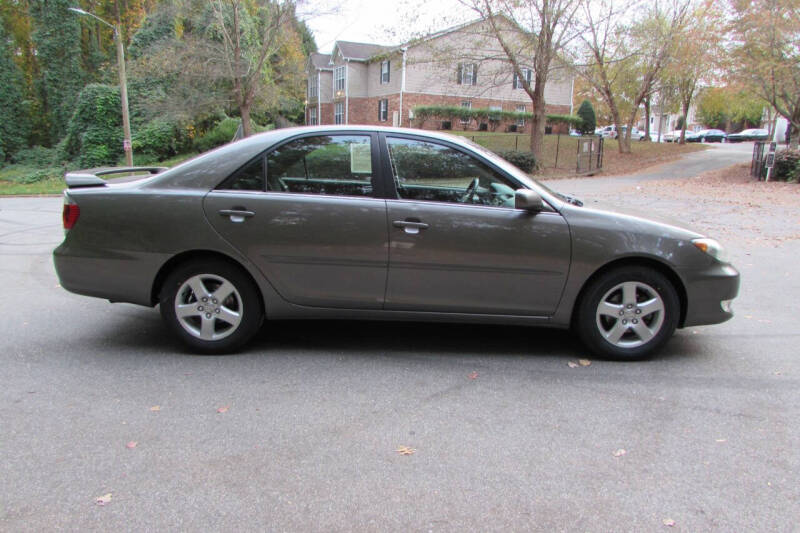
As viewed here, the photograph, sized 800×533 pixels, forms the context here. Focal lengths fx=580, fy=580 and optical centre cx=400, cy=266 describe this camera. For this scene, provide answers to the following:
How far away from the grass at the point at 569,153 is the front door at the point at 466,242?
2093cm

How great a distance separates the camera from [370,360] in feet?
14.2

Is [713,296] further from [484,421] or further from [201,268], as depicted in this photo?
[201,268]

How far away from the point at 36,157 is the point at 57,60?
6.65 m

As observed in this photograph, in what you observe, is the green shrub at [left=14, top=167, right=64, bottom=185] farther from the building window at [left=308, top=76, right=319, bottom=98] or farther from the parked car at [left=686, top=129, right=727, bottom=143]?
the parked car at [left=686, top=129, right=727, bottom=143]

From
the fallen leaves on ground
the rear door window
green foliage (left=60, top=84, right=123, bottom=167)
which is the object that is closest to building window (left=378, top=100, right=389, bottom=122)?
green foliage (left=60, top=84, right=123, bottom=167)

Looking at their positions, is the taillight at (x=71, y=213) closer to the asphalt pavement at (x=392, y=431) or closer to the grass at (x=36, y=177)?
the asphalt pavement at (x=392, y=431)

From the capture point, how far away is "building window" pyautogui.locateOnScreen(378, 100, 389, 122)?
41.1 meters

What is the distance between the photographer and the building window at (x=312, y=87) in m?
50.9

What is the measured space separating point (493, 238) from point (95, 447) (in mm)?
2774

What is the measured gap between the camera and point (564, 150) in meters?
30.3

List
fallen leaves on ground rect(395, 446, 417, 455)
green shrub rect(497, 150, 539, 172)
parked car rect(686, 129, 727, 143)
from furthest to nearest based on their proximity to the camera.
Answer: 1. parked car rect(686, 129, 727, 143)
2. green shrub rect(497, 150, 539, 172)
3. fallen leaves on ground rect(395, 446, 417, 455)

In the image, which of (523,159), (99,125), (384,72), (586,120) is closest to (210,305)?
(523,159)

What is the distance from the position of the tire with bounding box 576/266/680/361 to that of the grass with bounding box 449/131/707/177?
68.2 feet

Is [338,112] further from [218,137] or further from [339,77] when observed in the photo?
[218,137]
